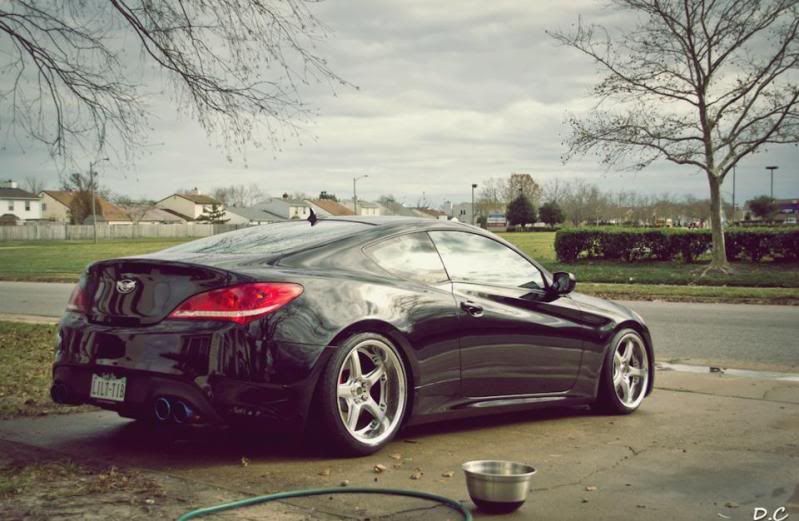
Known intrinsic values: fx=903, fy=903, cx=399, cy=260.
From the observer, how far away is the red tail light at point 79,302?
534 centimetres

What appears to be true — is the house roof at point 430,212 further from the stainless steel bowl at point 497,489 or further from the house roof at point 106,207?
the stainless steel bowl at point 497,489

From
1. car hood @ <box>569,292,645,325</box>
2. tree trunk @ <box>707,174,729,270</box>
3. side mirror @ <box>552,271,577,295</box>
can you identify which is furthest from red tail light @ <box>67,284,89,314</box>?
tree trunk @ <box>707,174,729,270</box>

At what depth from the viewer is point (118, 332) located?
507 cm

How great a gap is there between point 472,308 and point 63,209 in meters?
148

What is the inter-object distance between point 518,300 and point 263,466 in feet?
7.05

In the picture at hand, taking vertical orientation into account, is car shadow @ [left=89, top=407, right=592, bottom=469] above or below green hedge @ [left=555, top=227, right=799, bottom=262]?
below

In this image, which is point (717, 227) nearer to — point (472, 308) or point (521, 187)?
point (472, 308)

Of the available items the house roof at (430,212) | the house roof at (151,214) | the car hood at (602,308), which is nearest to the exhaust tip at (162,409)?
the car hood at (602,308)

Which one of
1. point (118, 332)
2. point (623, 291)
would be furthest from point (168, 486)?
point (623, 291)

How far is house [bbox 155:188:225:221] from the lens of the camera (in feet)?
502

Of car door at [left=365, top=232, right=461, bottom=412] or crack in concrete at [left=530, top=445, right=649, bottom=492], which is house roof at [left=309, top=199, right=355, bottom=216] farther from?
crack in concrete at [left=530, top=445, right=649, bottom=492]

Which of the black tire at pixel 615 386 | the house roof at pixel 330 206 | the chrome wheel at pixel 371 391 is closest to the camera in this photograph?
the chrome wheel at pixel 371 391

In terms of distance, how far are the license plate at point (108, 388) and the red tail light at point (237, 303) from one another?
50 centimetres

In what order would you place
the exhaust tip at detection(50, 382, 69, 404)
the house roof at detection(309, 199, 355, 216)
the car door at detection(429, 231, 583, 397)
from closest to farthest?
the exhaust tip at detection(50, 382, 69, 404) → the car door at detection(429, 231, 583, 397) → the house roof at detection(309, 199, 355, 216)
